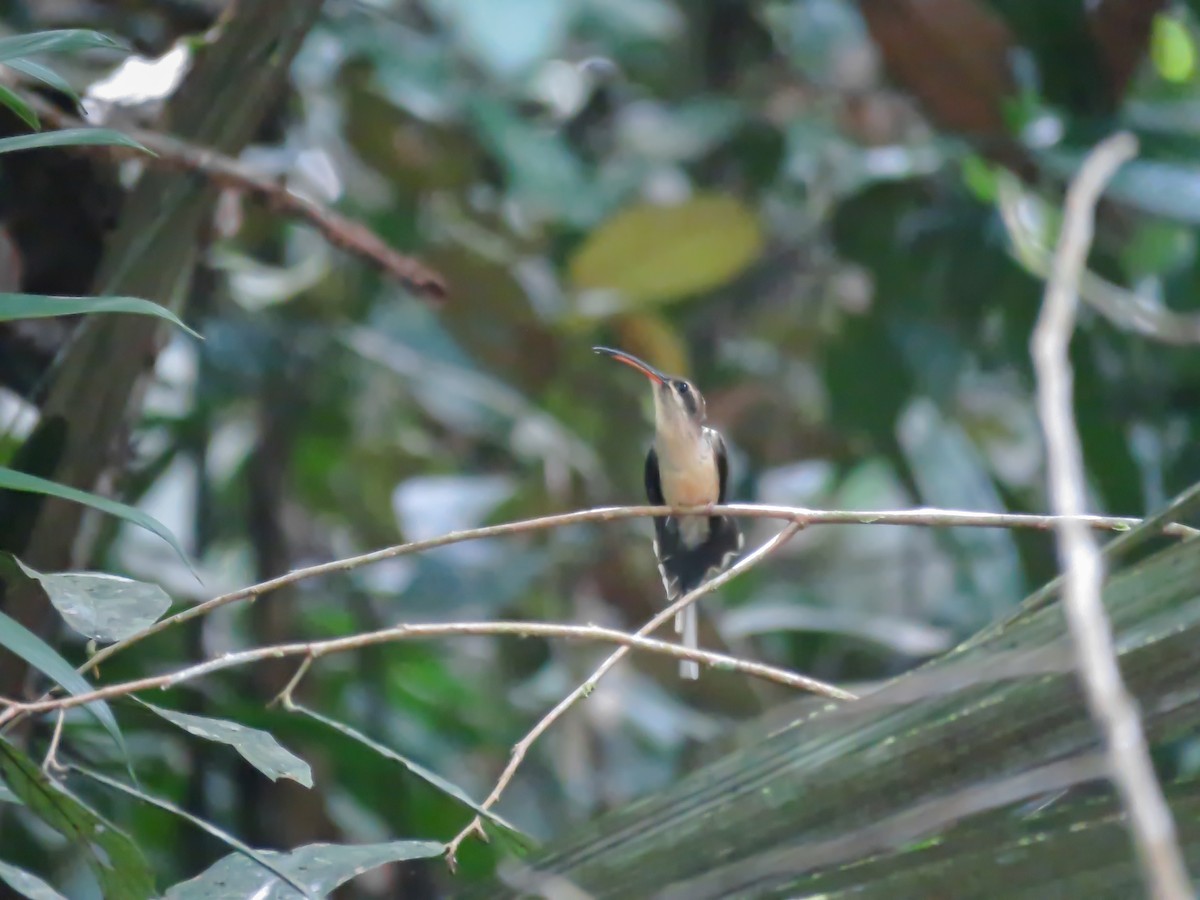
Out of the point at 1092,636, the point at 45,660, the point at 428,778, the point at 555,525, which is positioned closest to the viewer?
the point at 1092,636

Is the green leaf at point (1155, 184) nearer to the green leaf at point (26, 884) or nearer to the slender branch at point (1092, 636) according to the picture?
the slender branch at point (1092, 636)

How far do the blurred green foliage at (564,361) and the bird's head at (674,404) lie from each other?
0.59 m

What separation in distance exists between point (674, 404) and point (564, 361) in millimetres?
1003

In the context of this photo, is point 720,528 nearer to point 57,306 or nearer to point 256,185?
point 256,185

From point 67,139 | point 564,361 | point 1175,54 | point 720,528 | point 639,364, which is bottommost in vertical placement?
point 67,139

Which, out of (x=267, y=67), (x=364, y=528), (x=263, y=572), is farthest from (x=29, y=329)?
(x=364, y=528)

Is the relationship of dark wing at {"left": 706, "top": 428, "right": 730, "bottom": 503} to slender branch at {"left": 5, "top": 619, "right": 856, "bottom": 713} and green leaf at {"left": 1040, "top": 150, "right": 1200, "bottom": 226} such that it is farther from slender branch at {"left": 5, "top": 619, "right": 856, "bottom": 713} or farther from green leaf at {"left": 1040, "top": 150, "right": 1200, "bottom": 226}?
slender branch at {"left": 5, "top": 619, "right": 856, "bottom": 713}

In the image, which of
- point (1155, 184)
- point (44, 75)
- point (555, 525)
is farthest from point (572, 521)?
point (1155, 184)

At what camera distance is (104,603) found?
1.10 metres

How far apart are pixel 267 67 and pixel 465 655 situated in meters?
3.70

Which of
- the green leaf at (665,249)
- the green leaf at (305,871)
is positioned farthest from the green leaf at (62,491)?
the green leaf at (665,249)

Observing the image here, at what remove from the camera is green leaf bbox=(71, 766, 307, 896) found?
1.07 metres

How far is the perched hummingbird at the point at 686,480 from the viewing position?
10.0 ft

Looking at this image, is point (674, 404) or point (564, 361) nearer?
point (674, 404)
